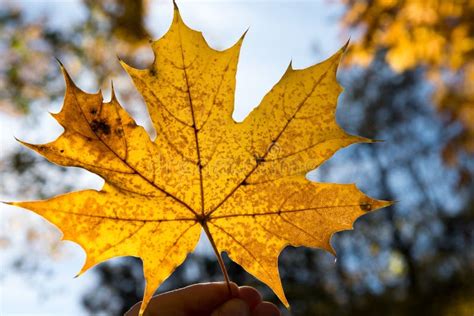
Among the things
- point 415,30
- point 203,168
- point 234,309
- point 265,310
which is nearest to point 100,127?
point 203,168

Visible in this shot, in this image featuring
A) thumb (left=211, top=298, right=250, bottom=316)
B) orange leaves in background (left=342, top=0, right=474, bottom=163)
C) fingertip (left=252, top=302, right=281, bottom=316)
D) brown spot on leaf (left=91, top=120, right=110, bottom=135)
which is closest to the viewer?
brown spot on leaf (left=91, top=120, right=110, bottom=135)

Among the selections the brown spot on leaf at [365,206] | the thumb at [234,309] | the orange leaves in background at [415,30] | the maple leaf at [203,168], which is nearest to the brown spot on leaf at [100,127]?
the maple leaf at [203,168]

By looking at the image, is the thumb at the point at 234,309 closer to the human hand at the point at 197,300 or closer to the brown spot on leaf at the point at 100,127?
the human hand at the point at 197,300

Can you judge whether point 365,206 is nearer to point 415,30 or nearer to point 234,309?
point 234,309

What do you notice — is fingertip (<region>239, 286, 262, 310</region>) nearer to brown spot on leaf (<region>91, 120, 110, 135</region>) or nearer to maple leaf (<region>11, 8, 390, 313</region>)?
maple leaf (<region>11, 8, 390, 313</region>)

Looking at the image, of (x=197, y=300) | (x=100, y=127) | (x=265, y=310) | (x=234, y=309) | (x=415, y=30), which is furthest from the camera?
(x=415, y=30)

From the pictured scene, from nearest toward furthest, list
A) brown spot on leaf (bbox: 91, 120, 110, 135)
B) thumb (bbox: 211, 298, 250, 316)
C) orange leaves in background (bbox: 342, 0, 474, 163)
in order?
brown spot on leaf (bbox: 91, 120, 110, 135) < thumb (bbox: 211, 298, 250, 316) < orange leaves in background (bbox: 342, 0, 474, 163)

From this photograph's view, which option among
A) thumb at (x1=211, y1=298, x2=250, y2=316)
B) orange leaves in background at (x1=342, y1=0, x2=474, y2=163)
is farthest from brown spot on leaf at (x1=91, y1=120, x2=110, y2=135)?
orange leaves in background at (x1=342, y1=0, x2=474, y2=163)
